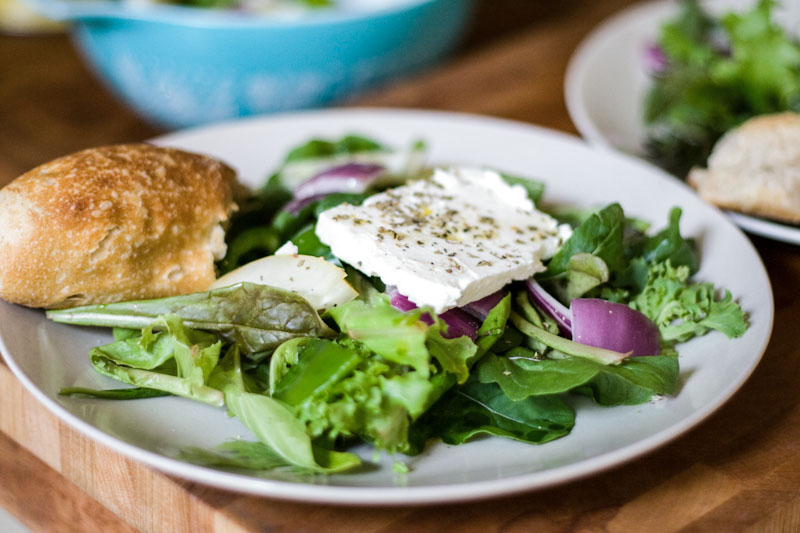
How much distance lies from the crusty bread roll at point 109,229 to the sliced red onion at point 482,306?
52 centimetres

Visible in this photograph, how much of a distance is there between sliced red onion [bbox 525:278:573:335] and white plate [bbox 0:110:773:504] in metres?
0.19

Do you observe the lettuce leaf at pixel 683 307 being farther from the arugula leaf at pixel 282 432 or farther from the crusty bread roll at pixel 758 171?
the arugula leaf at pixel 282 432

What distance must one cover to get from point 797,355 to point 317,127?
1379mm

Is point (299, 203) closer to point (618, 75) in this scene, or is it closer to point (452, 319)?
point (452, 319)

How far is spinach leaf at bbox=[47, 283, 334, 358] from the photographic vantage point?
1.47 meters

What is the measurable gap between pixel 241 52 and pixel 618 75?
1.33 metres

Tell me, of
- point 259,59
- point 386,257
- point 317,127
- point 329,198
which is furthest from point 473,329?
point 259,59

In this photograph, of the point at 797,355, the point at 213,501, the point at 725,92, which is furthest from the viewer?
the point at 725,92

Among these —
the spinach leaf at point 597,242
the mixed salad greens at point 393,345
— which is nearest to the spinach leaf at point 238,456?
the mixed salad greens at point 393,345

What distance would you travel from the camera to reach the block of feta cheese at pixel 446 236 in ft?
4.89

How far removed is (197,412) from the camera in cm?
140

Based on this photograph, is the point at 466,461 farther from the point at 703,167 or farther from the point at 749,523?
the point at 703,167

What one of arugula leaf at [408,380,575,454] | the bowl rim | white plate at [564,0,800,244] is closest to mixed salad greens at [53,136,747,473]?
arugula leaf at [408,380,575,454]

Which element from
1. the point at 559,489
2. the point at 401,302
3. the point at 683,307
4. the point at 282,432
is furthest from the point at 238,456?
the point at 683,307
